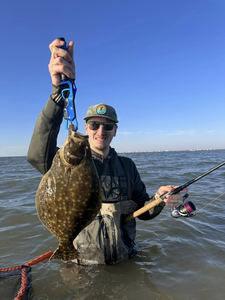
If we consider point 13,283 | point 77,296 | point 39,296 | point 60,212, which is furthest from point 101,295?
point 60,212

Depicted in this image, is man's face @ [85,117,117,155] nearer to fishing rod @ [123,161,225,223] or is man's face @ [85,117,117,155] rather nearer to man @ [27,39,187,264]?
man @ [27,39,187,264]

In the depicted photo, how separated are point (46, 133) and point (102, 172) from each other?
3.94ft

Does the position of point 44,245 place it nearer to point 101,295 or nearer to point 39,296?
point 39,296

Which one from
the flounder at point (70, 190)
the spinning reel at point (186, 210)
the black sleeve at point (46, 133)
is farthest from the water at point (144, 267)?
the black sleeve at point (46, 133)

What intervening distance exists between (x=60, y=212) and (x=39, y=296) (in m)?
1.77

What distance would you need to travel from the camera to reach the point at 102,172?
3.59 meters

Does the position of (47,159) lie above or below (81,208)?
above

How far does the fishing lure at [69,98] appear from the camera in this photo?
2.38 metres

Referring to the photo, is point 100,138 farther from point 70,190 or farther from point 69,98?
point 70,190

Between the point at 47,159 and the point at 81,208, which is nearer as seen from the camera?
the point at 81,208

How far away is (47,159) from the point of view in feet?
10.1

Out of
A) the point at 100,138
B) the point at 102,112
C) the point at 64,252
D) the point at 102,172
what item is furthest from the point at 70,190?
the point at 102,112

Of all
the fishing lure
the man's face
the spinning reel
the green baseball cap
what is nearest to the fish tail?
the fishing lure

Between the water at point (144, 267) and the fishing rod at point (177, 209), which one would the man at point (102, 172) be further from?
the water at point (144, 267)
